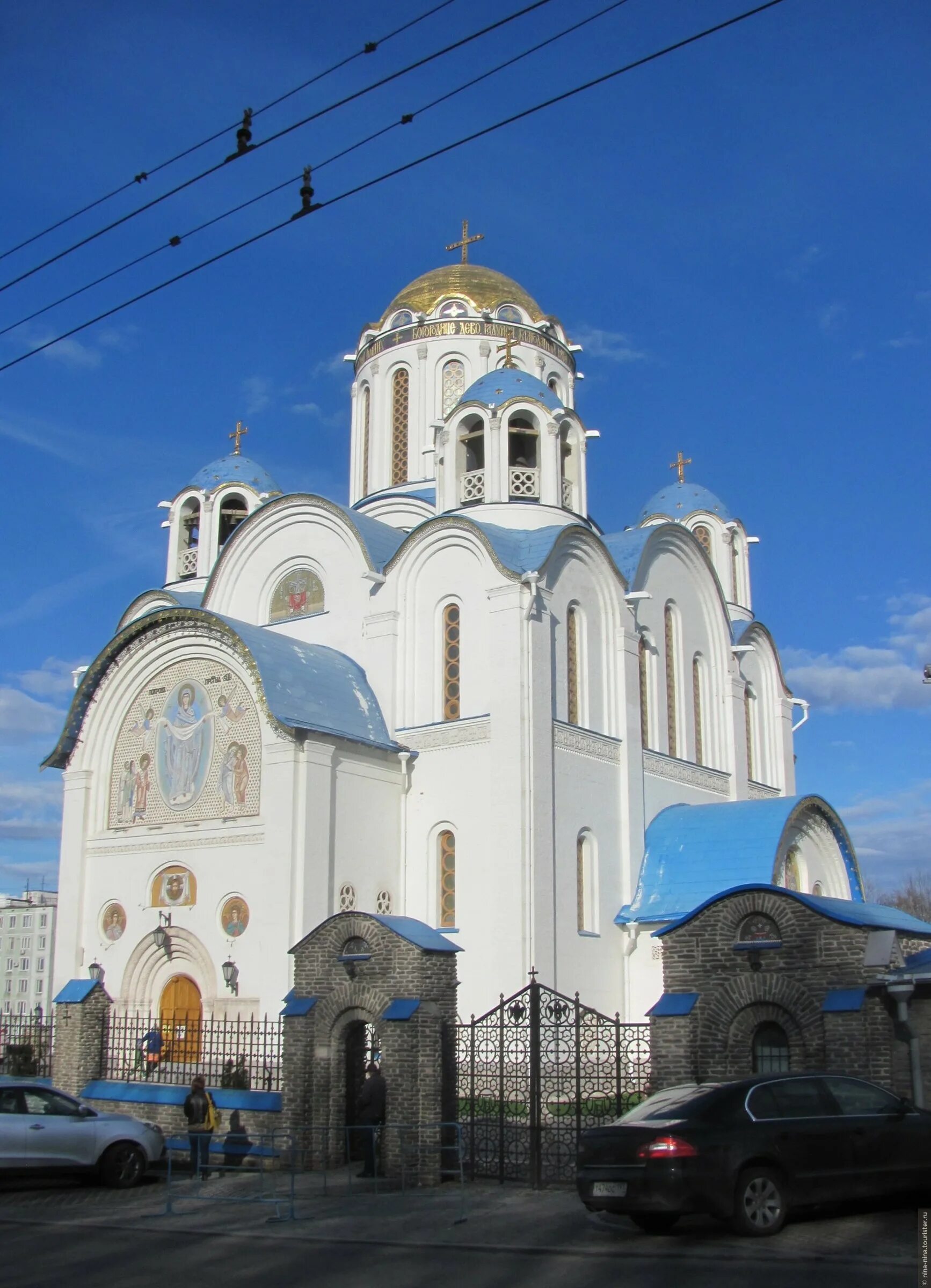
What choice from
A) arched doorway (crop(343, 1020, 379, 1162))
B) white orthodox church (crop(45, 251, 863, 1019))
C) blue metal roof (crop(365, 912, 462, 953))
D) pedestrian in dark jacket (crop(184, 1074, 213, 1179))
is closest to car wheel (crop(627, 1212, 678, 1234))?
blue metal roof (crop(365, 912, 462, 953))

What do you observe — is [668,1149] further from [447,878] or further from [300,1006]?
[447,878]

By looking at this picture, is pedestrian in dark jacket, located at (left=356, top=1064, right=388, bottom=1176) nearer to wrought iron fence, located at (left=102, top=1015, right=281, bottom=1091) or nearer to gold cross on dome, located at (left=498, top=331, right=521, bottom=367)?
wrought iron fence, located at (left=102, top=1015, right=281, bottom=1091)

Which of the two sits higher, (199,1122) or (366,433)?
(366,433)

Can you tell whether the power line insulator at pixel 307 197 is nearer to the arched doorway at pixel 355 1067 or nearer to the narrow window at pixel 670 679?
the arched doorway at pixel 355 1067

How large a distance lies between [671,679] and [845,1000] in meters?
13.7

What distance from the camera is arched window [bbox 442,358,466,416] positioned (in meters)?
26.3

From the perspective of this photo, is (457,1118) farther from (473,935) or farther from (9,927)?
(9,927)

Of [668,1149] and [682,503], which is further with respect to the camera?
[682,503]

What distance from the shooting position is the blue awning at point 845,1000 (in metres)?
10.5

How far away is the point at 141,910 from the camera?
20.1m

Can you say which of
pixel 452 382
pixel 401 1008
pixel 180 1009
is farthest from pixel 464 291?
pixel 401 1008

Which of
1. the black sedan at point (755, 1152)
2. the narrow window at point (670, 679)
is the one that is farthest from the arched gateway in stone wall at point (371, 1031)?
the narrow window at point (670, 679)

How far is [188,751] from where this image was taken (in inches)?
797

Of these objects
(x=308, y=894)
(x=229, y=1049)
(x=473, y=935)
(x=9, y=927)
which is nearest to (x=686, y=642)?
(x=473, y=935)
